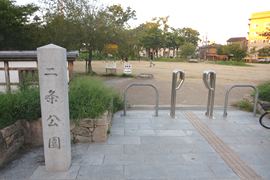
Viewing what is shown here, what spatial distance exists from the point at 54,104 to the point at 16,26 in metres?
11.3

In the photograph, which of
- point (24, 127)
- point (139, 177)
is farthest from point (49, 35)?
point (139, 177)

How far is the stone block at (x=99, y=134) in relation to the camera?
145 inches

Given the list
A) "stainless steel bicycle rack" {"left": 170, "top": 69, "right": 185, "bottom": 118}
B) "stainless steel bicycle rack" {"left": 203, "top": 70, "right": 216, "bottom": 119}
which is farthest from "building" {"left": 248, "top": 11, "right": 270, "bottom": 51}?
"stainless steel bicycle rack" {"left": 170, "top": 69, "right": 185, "bottom": 118}

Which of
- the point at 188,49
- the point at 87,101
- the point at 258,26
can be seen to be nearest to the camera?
the point at 87,101

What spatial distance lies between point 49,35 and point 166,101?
9.42 meters

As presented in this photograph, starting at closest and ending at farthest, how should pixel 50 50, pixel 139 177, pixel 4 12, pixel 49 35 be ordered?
pixel 50 50
pixel 139 177
pixel 4 12
pixel 49 35

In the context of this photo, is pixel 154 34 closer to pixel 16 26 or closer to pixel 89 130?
pixel 16 26

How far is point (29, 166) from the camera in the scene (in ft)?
9.57

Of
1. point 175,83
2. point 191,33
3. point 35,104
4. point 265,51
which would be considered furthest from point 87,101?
point 191,33

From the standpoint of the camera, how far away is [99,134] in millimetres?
3705

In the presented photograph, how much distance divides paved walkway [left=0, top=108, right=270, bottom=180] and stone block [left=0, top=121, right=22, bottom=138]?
1.33 feet

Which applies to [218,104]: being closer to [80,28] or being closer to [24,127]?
[24,127]

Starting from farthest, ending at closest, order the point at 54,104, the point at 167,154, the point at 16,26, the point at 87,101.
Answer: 1. the point at 16,26
2. the point at 87,101
3. the point at 167,154
4. the point at 54,104

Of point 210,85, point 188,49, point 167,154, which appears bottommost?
point 167,154
